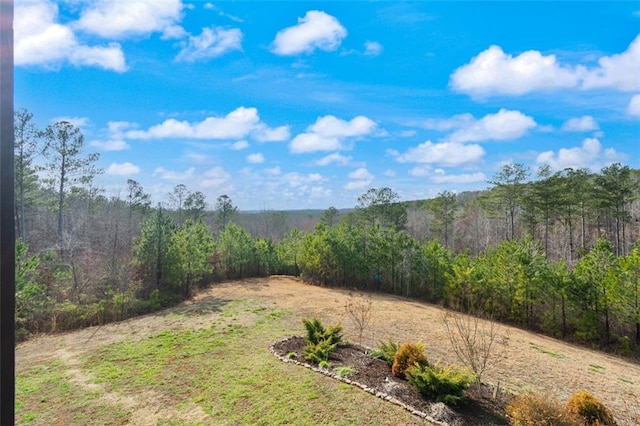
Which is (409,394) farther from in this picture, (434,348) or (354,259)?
(354,259)

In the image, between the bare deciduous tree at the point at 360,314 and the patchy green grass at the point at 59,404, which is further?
the bare deciduous tree at the point at 360,314

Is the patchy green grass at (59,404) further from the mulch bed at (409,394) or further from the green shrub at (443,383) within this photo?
the green shrub at (443,383)

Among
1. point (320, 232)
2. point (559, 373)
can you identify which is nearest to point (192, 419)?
point (559, 373)

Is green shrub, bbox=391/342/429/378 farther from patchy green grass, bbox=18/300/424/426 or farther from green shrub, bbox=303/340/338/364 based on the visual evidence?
green shrub, bbox=303/340/338/364

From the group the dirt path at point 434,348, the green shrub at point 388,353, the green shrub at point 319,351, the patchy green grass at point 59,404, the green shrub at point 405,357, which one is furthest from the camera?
the green shrub at point 319,351

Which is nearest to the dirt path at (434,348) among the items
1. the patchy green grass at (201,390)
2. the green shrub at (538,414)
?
the patchy green grass at (201,390)

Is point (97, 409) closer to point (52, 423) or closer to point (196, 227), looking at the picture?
point (52, 423)

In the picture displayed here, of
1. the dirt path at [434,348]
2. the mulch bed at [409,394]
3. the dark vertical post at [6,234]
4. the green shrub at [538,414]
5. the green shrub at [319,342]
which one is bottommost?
the dirt path at [434,348]
